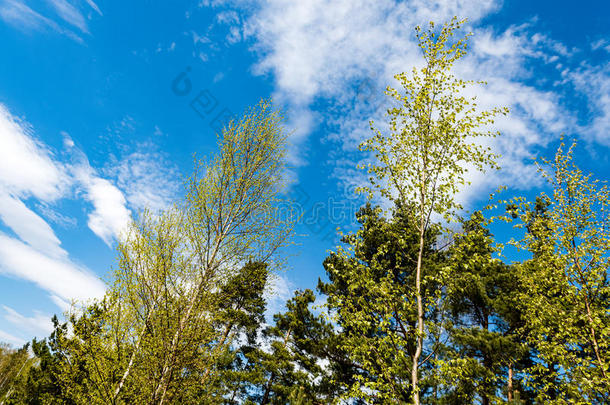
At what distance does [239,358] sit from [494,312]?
16.9 m

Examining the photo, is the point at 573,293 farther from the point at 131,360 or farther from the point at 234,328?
the point at 234,328

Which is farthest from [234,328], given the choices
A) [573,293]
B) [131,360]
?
[573,293]

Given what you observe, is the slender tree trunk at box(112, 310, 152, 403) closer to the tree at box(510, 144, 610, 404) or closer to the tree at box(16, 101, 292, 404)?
the tree at box(16, 101, 292, 404)

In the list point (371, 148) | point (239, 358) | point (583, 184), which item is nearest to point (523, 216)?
point (583, 184)

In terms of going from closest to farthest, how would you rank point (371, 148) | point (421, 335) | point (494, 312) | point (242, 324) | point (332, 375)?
point (421, 335) < point (371, 148) < point (494, 312) < point (332, 375) < point (242, 324)

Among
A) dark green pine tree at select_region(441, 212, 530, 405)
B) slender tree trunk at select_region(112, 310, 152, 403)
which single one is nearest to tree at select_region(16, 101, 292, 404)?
slender tree trunk at select_region(112, 310, 152, 403)

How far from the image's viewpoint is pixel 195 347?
20.9 feet

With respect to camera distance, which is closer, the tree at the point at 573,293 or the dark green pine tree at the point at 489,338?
the tree at the point at 573,293

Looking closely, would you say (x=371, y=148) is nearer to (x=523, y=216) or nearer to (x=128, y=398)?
(x=523, y=216)

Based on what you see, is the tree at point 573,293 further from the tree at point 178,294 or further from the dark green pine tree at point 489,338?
the tree at point 178,294

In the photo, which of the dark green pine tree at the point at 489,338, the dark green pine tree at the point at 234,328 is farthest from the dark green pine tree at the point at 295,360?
the dark green pine tree at the point at 489,338

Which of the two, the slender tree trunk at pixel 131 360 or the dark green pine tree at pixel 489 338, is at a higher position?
the dark green pine tree at pixel 489 338

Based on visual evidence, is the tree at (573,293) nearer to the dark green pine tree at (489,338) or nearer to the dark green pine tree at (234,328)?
the dark green pine tree at (489,338)

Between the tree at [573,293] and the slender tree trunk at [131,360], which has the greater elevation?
the tree at [573,293]
